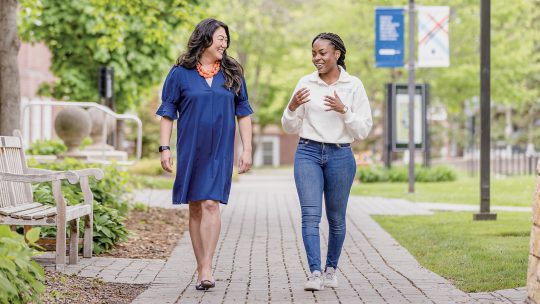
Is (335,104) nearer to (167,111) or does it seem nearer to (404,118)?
(167,111)

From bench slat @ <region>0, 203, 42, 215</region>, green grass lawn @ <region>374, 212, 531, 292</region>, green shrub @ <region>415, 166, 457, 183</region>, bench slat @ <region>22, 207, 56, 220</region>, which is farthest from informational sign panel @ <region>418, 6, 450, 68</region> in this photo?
bench slat @ <region>22, 207, 56, 220</region>

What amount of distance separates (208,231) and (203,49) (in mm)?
1247

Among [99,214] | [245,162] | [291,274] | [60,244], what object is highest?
[245,162]

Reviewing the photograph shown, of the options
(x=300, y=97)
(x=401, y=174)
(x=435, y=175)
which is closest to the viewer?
(x=300, y=97)

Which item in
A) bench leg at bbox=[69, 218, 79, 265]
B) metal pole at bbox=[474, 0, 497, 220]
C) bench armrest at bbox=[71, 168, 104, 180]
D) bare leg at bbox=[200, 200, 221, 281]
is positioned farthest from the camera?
metal pole at bbox=[474, 0, 497, 220]

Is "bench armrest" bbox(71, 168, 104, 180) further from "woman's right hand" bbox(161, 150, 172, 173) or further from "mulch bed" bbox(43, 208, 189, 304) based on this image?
"woman's right hand" bbox(161, 150, 172, 173)

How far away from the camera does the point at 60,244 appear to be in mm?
8672

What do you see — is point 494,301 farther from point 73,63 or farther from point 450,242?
point 73,63

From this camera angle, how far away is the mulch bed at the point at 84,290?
23.9ft

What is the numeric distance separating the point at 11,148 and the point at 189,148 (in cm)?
224

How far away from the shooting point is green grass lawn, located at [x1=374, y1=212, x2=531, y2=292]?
8641mm

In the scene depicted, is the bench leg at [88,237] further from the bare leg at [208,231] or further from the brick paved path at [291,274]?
the bare leg at [208,231]

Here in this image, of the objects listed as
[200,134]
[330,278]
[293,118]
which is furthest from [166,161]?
[330,278]

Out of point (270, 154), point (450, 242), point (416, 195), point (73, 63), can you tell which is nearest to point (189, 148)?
point (450, 242)
